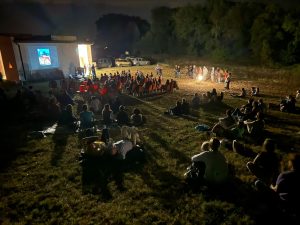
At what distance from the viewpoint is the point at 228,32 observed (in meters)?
50.8

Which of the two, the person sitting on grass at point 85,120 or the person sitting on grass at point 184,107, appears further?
the person sitting on grass at point 184,107

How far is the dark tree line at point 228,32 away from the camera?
4131cm

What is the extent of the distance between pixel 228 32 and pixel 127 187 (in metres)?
48.3

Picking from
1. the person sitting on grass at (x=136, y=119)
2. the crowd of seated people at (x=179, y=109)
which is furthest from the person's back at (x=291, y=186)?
the crowd of seated people at (x=179, y=109)

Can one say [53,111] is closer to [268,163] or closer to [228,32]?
[268,163]

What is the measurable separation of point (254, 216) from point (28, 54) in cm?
2871

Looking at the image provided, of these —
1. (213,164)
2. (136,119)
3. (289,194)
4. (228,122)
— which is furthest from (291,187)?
(136,119)

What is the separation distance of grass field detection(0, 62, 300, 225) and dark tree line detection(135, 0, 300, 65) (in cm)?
3199

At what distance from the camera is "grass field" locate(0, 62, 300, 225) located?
693 cm

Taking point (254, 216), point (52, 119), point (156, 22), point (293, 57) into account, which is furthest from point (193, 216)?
point (156, 22)

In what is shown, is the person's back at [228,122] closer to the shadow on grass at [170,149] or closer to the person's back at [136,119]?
the shadow on grass at [170,149]

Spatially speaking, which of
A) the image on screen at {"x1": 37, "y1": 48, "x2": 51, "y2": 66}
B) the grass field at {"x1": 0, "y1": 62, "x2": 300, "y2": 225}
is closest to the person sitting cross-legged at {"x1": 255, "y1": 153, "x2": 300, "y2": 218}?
the grass field at {"x1": 0, "y1": 62, "x2": 300, "y2": 225}

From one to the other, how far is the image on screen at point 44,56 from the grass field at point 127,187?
18535 mm

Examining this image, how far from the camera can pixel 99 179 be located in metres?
8.66
